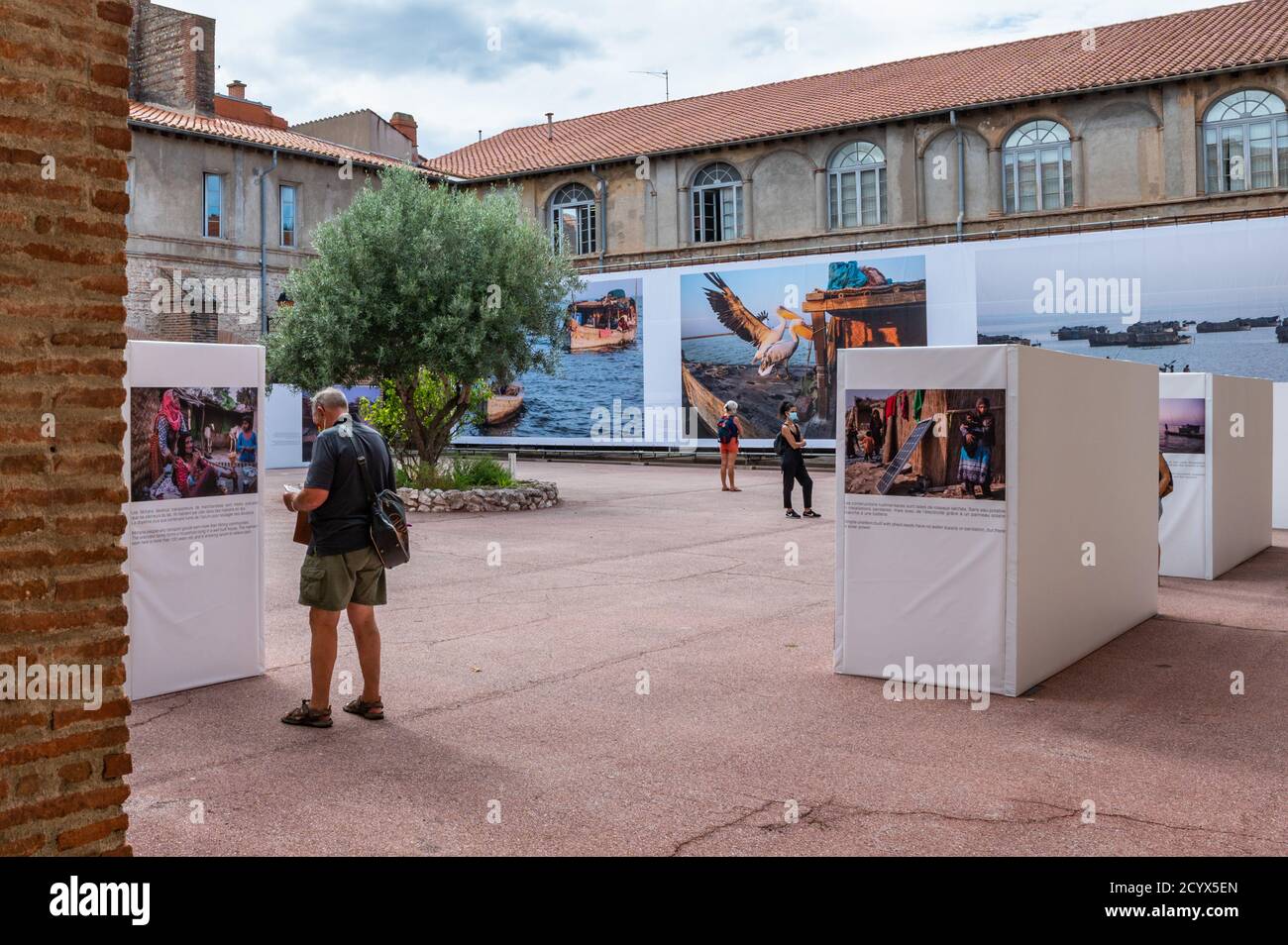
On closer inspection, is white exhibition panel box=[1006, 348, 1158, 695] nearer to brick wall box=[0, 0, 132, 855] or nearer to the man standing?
the man standing

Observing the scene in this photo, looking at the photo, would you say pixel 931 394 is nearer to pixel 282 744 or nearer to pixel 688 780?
pixel 688 780

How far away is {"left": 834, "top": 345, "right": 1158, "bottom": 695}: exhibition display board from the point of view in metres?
7.36

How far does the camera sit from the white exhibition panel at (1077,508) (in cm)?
738

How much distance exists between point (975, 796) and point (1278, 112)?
31890 millimetres

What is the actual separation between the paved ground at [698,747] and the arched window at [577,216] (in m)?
33.4

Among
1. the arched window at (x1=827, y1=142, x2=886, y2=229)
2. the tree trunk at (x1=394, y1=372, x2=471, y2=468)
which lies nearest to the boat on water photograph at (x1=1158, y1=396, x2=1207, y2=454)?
the tree trunk at (x1=394, y1=372, x2=471, y2=468)

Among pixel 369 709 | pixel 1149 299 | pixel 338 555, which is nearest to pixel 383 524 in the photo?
pixel 338 555

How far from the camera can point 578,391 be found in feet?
122

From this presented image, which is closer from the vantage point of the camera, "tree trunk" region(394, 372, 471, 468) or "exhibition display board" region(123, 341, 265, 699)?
"exhibition display board" region(123, 341, 265, 699)

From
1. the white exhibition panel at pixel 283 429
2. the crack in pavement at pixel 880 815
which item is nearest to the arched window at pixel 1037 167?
the white exhibition panel at pixel 283 429

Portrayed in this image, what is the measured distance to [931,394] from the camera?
7547 millimetres

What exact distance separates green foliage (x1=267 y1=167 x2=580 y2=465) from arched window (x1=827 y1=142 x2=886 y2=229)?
17.3 meters
